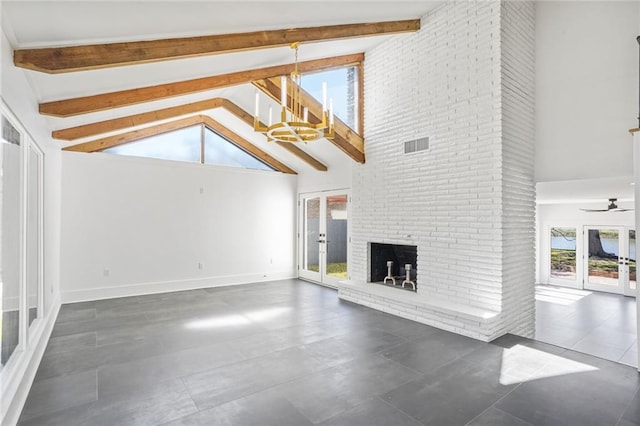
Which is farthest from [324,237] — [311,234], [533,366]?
[533,366]

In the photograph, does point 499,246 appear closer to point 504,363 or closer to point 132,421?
point 504,363

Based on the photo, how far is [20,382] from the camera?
2682 mm

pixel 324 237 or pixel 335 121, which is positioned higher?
pixel 335 121

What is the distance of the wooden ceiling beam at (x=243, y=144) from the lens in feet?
24.2

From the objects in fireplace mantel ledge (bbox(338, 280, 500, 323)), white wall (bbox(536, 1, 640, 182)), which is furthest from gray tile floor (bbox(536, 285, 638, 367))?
white wall (bbox(536, 1, 640, 182))

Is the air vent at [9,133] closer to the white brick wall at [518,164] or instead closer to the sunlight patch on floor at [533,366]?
the sunlight patch on floor at [533,366]

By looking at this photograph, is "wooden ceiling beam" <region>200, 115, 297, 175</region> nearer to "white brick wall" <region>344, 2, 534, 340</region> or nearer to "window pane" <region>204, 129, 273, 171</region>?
"window pane" <region>204, 129, 273, 171</region>

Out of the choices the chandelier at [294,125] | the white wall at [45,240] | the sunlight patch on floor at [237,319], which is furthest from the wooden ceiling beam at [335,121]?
the sunlight patch on floor at [237,319]

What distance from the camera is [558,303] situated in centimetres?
805

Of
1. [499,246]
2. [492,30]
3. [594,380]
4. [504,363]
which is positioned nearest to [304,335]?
[504,363]

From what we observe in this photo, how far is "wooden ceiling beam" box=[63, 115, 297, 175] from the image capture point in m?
6.16

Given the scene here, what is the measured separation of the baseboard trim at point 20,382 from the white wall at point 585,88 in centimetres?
605

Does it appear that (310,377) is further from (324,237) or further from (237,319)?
(324,237)

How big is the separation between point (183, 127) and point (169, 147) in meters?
0.52
